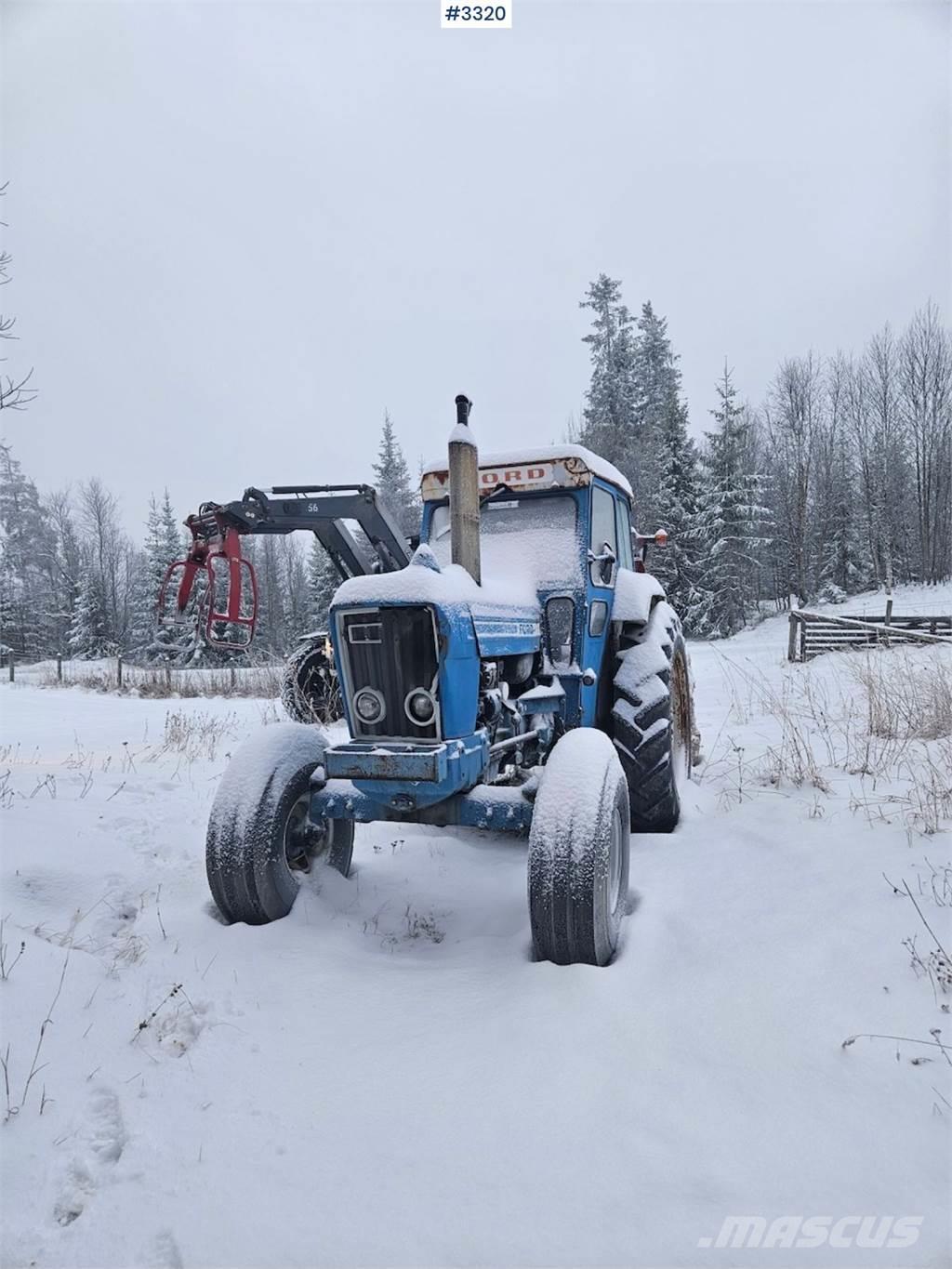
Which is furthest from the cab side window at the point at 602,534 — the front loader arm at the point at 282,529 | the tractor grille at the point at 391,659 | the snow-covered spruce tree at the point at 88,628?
the snow-covered spruce tree at the point at 88,628

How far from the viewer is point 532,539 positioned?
4457mm

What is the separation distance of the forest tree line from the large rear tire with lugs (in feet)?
73.7

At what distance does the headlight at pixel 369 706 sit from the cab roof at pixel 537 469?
190cm

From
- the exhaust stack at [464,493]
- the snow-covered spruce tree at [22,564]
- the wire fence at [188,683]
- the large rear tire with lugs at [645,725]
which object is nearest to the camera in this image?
the exhaust stack at [464,493]

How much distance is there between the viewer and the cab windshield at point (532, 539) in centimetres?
435

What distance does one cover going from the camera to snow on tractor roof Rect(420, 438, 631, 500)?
4.35 meters

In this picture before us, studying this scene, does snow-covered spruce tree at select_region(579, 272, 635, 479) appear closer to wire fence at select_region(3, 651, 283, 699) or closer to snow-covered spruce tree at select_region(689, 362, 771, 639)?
snow-covered spruce tree at select_region(689, 362, 771, 639)

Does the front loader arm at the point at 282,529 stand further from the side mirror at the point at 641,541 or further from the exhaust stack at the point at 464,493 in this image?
the exhaust stack at the point at 464,493

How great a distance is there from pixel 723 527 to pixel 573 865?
26.2 m

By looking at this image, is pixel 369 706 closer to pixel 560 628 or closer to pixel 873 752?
pixel 560 628

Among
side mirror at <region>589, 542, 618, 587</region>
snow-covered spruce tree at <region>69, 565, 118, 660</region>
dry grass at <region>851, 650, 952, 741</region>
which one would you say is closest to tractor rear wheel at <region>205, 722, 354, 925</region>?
side mirror at <region>589, 542, 618, 587</region>

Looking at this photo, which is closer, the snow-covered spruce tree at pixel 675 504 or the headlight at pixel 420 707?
the headlight at pixel 420 707

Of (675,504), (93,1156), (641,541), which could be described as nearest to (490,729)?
(93,1156)

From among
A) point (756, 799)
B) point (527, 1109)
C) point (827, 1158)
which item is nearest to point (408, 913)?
point (527, 1109)
